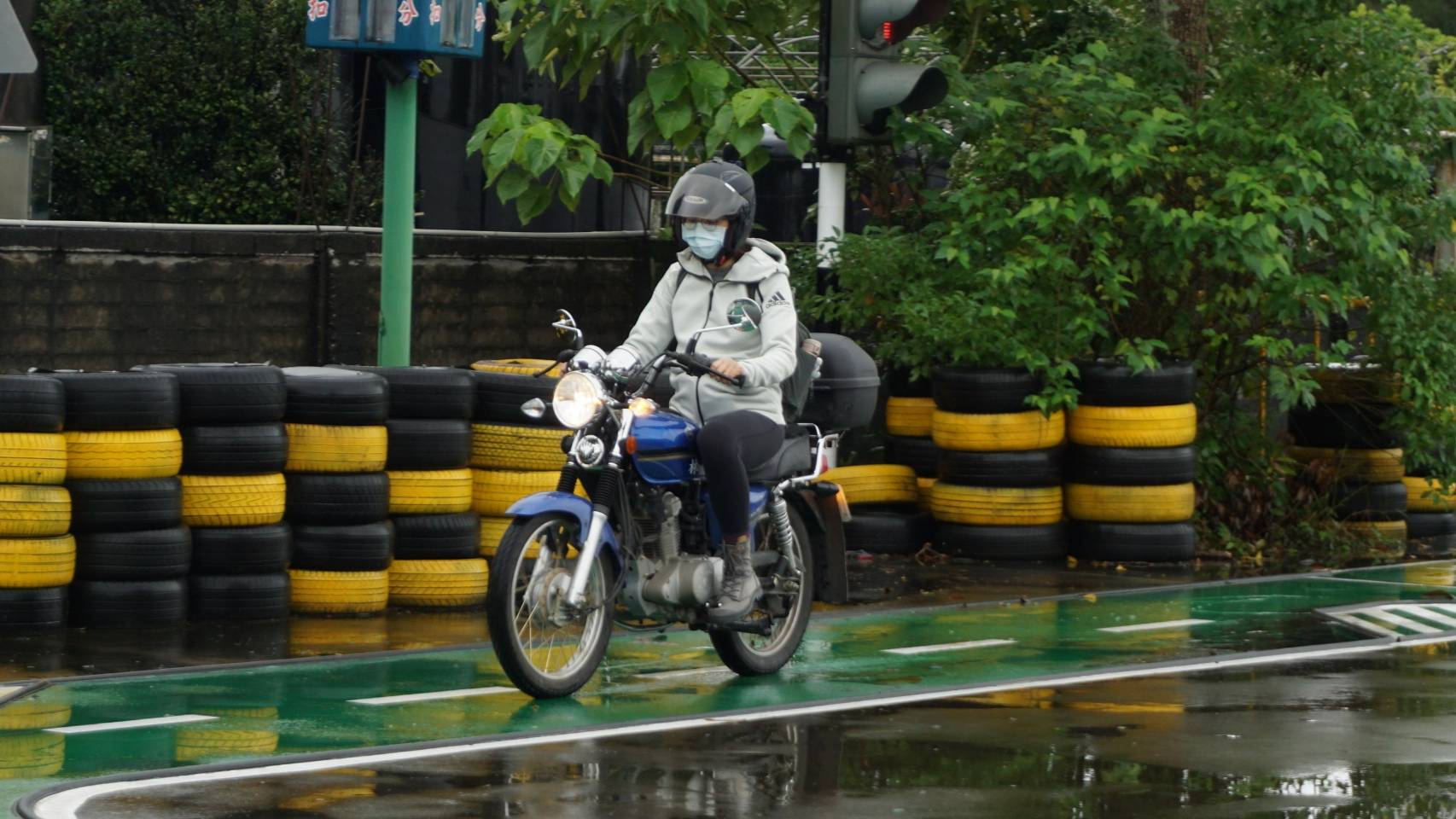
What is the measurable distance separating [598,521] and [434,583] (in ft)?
8.71

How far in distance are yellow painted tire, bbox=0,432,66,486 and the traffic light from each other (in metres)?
5.26

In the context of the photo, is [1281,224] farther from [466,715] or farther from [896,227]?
[466,715]

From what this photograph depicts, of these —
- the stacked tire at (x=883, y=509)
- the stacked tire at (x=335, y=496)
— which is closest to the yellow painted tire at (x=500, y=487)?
the stacked tire at (x=335, y=496)

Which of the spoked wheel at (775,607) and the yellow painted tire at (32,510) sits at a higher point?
the yellow painted tire at (32,510)

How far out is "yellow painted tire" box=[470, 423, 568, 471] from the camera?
11312mm

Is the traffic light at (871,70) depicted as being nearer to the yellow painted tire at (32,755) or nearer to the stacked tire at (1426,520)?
the stacked tire at (1426,520)

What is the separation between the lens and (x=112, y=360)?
1752 centimetres

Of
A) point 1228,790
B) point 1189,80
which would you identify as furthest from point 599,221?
point 1228,790

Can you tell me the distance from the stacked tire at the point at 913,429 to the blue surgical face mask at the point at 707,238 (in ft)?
17.1

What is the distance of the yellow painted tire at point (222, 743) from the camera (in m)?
7.45

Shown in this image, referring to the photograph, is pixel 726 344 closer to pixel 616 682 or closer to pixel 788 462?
pixel 788 462

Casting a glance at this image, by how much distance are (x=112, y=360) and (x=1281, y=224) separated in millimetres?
8413

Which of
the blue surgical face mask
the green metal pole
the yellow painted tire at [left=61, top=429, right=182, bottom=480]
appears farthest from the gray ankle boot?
the green metal pole

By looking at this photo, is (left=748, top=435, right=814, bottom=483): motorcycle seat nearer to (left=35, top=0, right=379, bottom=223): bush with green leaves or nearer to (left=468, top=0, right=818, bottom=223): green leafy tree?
(left=468, top=0, right=818, bottom=223): green leafy tree
